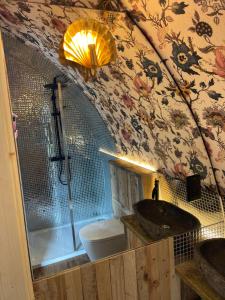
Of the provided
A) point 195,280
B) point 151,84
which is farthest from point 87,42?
point 195,280

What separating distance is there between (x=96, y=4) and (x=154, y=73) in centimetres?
40

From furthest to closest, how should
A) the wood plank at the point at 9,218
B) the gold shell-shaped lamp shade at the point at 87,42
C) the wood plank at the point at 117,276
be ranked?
the wood plank at the point at 117,276 < the gold shell-shaped lamp shade at the point at 87,42 < the wood plank at the point at 9,218

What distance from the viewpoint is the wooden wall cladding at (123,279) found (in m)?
1.17

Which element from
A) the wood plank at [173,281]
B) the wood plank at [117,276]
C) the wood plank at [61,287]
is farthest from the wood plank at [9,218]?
the wood plank at [173,281]

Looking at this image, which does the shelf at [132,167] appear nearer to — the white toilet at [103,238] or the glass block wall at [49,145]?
the glass block wall at [49,145]

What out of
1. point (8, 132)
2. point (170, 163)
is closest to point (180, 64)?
point (170, 163)

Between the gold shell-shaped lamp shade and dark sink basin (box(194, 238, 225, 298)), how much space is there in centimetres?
99

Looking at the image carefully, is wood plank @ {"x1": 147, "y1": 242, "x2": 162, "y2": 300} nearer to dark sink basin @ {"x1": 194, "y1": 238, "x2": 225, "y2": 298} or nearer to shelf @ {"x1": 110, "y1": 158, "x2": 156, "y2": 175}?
dark sink basin @ {"x1": 194, "y1": 238, "x2": 225, "y2": 298}

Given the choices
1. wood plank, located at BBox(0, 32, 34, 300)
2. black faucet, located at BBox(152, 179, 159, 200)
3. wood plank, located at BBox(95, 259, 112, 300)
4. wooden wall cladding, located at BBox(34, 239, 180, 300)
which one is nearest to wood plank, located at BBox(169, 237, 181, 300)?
wooden wall cladding, located at BBox(34, 239, 180, 300)

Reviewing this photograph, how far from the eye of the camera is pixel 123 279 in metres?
1.27

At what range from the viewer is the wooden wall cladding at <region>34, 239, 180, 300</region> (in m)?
1.17

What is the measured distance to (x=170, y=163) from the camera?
1.53 meters

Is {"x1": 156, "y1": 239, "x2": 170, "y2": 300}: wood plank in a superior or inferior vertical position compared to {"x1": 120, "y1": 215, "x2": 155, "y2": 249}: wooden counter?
inferior

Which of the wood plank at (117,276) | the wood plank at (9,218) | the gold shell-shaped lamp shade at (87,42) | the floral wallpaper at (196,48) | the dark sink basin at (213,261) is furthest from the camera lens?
the wood plank at (117,276)
